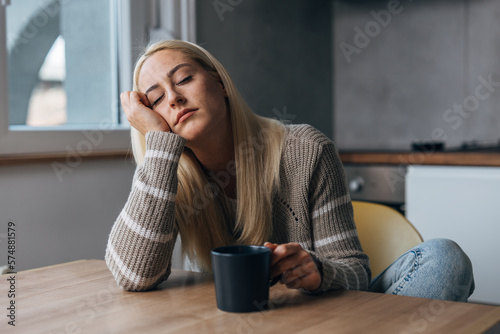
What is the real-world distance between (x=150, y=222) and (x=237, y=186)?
0.77ft

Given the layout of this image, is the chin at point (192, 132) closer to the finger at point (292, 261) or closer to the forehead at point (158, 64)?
the forehead at point (158, 64)

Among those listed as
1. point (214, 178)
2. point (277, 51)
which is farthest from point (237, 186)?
point (277, 51)

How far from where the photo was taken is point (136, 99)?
1148 mm

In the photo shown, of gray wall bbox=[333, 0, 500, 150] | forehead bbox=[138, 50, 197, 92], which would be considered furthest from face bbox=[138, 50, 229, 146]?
gray wall bbox=[333, 0, 500, 150]

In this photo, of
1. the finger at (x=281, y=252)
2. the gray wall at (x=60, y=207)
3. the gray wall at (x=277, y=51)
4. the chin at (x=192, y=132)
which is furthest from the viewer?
the gray wall at (x=277, y=51)

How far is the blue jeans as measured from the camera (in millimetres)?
936

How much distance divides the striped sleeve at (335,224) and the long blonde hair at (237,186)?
88 mm

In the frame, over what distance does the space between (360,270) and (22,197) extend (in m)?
0.98

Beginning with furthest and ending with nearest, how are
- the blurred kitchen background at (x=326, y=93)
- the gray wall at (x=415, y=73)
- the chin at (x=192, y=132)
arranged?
the gray wall at (x=415, y=73)
the blurred kitchen background at (x=326, y=93)
the chin at (x=192, y=132)

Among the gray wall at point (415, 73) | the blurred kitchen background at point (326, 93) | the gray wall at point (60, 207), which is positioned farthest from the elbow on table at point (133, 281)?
the gray wall at point (415, 73)

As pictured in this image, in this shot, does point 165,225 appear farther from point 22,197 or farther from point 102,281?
point 22,197

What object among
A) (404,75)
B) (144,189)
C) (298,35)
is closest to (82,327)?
(144,189)

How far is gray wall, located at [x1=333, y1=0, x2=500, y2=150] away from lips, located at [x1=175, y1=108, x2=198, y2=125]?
5.71 ft

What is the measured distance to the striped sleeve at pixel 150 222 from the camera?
0.93 meters
